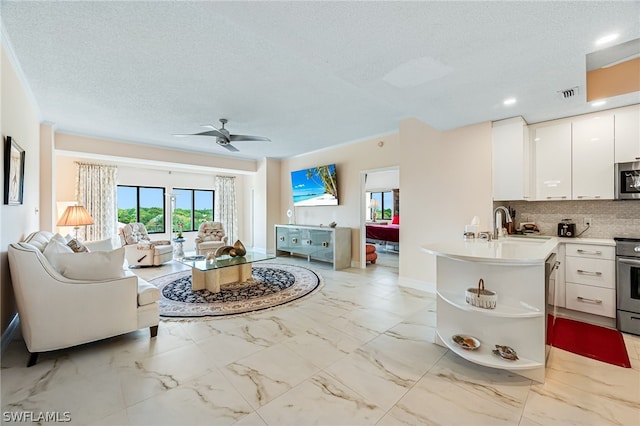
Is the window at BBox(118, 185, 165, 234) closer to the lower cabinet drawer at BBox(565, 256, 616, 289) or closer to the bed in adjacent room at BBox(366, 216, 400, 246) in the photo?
the bed in adjacent room at BBox(366, 216, 400, 246)

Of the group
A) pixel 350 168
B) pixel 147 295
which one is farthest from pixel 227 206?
pixel 147 295

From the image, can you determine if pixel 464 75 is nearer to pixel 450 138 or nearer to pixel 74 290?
pixel 450 138

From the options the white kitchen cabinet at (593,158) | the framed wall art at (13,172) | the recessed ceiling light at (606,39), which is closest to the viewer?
the recessed ceiling light at (606,39)

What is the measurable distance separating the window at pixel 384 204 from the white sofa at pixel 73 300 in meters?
8.20

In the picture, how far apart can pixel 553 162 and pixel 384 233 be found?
4.63 metres

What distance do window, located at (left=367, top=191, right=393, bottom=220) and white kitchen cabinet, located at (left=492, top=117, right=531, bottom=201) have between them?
6.06 meters

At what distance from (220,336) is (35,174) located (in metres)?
3.80

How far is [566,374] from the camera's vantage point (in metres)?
2.08

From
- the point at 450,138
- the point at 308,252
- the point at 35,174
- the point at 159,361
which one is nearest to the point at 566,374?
the point at 450,138

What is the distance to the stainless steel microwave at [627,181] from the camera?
288cm

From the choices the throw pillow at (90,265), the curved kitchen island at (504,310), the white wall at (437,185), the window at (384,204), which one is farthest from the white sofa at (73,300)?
the window at (384,204)

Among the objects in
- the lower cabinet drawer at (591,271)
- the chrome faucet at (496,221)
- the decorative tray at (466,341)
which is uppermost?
the chrome faucet at (496,221)

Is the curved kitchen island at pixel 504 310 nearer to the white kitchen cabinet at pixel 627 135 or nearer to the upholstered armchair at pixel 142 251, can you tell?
the white kitchen cabinet at pixel 627 135

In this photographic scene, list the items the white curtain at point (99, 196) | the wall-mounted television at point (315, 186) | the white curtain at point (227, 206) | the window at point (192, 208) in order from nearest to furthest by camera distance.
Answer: the wall-mounted television at point (315, 186), the white curtain at point (99, 196), the window at point (192, 208), the white curtain at point (227, 206)
